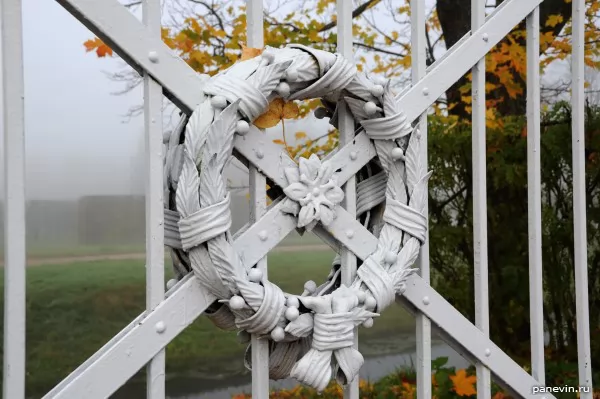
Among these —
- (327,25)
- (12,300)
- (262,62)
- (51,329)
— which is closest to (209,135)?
(262,62)

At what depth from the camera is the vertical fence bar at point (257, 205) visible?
106 centimetres

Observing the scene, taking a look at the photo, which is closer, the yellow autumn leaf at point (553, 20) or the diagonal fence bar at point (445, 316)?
the diagonal fence bar at point (445, 316)

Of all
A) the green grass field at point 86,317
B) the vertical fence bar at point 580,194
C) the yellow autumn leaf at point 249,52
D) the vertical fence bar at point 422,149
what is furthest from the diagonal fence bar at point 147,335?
the green grass field at point 86,317

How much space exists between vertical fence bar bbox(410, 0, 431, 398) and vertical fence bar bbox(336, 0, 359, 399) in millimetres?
168

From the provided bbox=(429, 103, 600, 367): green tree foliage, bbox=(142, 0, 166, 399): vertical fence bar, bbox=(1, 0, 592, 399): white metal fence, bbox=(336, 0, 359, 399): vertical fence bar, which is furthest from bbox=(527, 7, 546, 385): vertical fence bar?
bbox=(429, 103, 600, 367): green tree foliage

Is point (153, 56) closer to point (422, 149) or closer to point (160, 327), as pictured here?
point (160, 327)

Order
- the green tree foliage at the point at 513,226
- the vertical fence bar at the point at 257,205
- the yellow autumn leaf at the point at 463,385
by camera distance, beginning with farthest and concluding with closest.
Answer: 1. the green tree foliage at the point at 513,226
2. the yellow autumn leaf at the point at 463,385
3. the vertical fence bar at the point at 257,205

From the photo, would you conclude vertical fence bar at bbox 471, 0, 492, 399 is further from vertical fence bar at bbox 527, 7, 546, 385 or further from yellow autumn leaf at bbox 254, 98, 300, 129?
yellow autumn leaf at bbox 254, 98, 300, 129

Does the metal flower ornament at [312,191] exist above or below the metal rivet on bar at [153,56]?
below

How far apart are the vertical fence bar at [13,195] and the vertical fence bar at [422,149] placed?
2.54ft

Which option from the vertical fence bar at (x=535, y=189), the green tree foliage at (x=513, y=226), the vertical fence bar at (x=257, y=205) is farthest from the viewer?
the green tree foliage at (x=513, y=226)

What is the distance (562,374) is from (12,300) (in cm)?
255

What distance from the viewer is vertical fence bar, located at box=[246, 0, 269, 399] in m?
1.06

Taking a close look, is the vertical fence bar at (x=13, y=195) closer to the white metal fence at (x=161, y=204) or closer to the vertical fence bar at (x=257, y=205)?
the white metal fence at (x=161, y=204)
